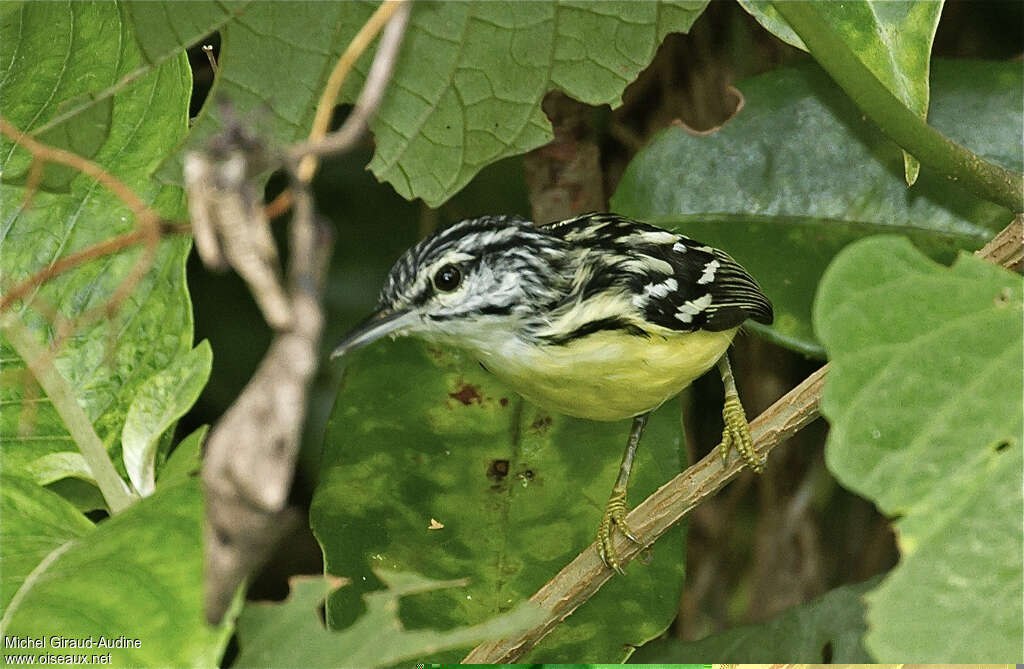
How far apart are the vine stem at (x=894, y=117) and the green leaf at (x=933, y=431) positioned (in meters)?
0.38

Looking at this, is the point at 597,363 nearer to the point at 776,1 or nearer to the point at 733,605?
the point at 776,1

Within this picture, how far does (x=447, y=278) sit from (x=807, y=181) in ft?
1.99

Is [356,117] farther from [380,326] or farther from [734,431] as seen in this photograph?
[734,431]

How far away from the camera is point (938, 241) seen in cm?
169

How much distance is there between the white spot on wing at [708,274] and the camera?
1626 millimetres

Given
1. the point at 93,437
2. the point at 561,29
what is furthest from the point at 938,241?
the point at 93,437

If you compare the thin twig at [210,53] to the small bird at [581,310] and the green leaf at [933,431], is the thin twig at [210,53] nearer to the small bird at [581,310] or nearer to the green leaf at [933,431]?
the small bird at [581,310]

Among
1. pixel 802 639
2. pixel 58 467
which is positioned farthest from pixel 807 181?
pixel 58 467

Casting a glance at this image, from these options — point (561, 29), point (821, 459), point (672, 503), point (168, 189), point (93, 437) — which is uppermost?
point (561, 29)

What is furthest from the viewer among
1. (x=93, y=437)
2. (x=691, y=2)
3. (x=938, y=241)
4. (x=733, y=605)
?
(x=733, y=605)

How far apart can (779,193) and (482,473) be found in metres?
0.63

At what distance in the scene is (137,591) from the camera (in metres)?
1.01

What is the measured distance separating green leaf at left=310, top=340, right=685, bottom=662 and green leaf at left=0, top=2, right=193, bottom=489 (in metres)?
0.31

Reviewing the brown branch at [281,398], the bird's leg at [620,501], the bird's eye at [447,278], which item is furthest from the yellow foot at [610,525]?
the brown branch at [281,398]
